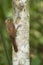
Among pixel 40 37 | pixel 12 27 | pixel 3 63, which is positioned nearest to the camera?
pixel 12 27

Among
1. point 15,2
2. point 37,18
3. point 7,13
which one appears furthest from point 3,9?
point 15,2

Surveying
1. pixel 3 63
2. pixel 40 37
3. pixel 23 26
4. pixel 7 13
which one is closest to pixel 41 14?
pixel 40 37

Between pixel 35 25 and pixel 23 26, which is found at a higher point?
pixel 23 26

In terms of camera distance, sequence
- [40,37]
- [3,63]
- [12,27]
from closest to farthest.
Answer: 1. [12,27]
2. [3,63]
3. [40,37]

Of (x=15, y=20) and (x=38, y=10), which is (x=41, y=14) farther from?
(x=15, y=20)

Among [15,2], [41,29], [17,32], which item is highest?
[15,2]

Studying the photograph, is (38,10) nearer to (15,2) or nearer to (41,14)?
(41,14)

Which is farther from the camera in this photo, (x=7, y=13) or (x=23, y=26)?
(x=7, y=13)
